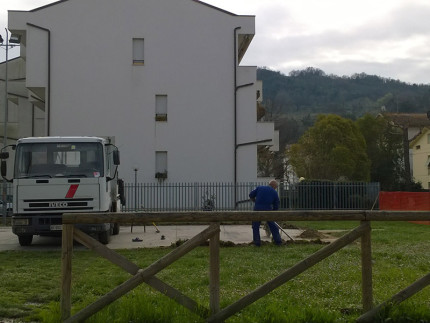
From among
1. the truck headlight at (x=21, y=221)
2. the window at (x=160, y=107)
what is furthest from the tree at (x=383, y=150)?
the truck headlight at (x=21, y=221)

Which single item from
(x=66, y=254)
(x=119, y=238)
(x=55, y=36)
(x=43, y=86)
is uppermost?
(x=55, y=36)

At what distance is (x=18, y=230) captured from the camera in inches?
579

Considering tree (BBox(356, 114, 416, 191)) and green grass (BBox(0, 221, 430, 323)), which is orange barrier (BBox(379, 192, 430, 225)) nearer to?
green grass (BBox(0, 221, 430, 323))

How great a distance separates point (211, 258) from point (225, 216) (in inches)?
18.8

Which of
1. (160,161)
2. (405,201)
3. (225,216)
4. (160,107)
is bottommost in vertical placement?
(405,201)

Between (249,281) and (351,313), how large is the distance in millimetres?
2309

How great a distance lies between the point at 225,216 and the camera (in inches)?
241

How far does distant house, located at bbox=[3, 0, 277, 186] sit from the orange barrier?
7.41m

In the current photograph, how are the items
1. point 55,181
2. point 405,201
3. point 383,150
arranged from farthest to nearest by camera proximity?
point 383,150 → point 405,201 → point 55,181

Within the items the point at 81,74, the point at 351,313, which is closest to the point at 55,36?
the point at 81,74

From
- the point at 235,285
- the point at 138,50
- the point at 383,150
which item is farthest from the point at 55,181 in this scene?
the point at 383,150

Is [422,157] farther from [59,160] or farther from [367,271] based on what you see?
[367,271]

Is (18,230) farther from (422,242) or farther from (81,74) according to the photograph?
(81,74)

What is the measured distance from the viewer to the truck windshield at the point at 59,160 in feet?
48.1
